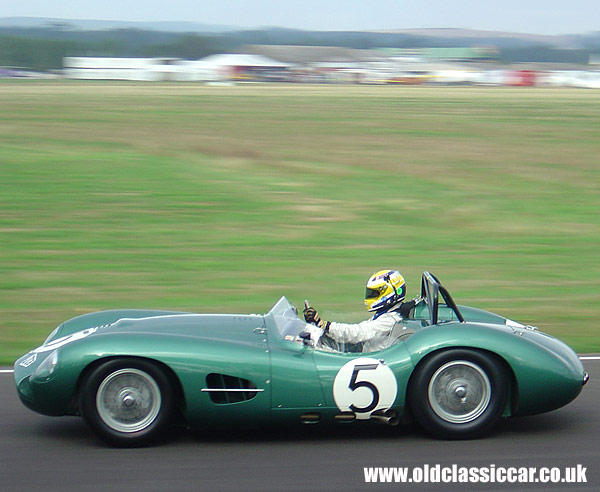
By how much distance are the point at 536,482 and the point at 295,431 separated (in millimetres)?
1457

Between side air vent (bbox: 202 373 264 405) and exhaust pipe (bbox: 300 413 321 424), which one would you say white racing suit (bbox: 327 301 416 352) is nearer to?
exhaust pipe (bbox: 300 413 321 424)

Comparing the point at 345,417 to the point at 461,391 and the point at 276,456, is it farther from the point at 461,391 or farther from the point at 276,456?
the point at 461,391

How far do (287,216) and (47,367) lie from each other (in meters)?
9.77

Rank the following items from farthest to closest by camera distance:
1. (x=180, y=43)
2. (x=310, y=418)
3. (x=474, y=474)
A: (x=180, y=43), (x=310, y=418), (x=474, y=474)

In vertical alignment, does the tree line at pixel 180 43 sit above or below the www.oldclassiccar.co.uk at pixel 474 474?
above

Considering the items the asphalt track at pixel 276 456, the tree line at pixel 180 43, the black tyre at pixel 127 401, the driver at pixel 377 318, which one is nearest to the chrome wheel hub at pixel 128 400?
the black tyre at pixel 127 401

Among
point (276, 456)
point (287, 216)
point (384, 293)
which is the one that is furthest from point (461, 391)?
point (287, 216)

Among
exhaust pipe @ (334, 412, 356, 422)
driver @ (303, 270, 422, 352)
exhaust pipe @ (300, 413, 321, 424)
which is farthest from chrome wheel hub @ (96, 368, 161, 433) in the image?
driver @ (303, 270, 422, 352)

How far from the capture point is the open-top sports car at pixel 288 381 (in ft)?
15.5

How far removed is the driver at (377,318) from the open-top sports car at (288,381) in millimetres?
401

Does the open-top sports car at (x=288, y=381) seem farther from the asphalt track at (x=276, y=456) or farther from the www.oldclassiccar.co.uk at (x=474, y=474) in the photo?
the www.oldclassiccar.co.uk at (x=474, y=474)

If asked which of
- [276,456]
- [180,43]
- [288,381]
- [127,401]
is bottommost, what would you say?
[276,456]

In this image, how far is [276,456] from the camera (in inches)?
Result: 184

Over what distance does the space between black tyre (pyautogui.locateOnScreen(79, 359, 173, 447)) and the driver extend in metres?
1.15
